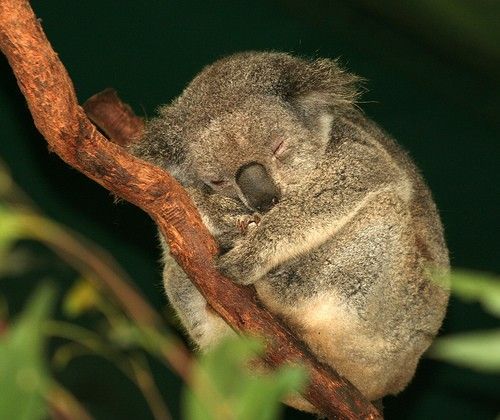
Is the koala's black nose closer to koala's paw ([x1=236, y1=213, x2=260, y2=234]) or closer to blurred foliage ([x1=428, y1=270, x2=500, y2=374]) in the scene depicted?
koala's paw ([x1=236, y1=213, x2=260, y2=234])

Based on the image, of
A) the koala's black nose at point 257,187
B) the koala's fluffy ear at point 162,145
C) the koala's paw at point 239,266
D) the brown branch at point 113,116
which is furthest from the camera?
the brown branch at point 113,116

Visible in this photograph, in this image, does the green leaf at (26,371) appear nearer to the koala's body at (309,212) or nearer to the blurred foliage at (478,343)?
the blurred foliage at (478,343)

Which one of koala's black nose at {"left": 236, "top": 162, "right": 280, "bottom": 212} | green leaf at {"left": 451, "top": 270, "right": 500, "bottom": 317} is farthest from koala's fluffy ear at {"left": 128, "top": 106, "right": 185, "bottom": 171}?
green leaf at {"left": 451, "top": 270, "right": 500, "bottom": 317}

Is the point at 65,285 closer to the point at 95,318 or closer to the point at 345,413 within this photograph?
the point at 95,318

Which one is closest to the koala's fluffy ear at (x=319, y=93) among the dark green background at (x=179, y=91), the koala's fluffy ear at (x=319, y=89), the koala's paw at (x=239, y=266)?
the koala's fluffy ear at (x=319, y=89)

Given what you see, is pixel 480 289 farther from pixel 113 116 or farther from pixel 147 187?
pixel 113 116
